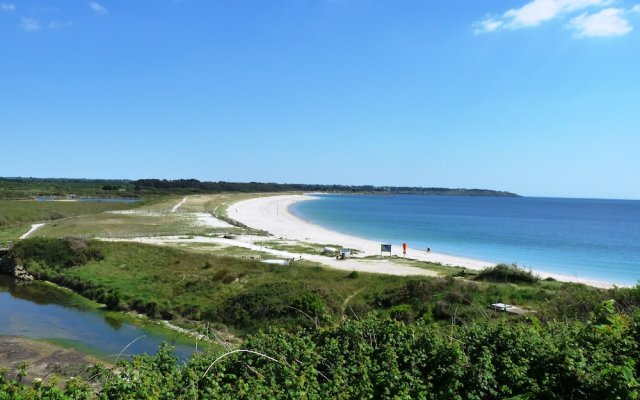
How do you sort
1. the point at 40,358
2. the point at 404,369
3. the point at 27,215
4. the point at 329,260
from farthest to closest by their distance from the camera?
the point at 27,215, the point at 329,260, the point at 40,358, the point at 404,369

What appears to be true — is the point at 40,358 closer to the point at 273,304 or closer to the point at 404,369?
the point at 273,304

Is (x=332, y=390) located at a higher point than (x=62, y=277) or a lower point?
higher

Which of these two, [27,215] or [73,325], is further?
[27,215]

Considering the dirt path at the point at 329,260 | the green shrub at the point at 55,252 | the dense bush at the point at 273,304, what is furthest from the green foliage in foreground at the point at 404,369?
the green shrub at the point at 55,252

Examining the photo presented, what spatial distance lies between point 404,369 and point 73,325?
24.1 metres

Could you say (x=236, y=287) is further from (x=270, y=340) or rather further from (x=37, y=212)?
(x=37, y=212)

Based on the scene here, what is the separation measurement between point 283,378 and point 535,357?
4679 mm

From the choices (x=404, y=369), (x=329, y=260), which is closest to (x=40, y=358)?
(x=404, y=369)

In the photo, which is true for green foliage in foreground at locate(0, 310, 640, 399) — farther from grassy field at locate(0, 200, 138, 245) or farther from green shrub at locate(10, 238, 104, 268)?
grassy field at locate(0, 200, 138, 245)

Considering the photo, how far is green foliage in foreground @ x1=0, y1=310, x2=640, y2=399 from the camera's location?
25.2ft

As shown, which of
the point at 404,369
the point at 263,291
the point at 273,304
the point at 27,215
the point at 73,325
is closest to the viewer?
the point at 404,369

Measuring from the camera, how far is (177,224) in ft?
250

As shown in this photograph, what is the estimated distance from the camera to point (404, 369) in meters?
9.33

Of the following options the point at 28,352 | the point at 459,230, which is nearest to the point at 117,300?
the point at 28,352
